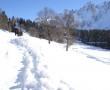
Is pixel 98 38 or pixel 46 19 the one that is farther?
pixel 98 38

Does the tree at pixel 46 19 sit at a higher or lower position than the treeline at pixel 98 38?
higher

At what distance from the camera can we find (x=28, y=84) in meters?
9.57

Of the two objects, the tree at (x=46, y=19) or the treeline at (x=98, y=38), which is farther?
the treeline at (x=98, y=38)

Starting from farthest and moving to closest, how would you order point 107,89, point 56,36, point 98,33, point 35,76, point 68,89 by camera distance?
point 98,33 → point 56,36 → point 35,76 → point 107,89 → point 68,89

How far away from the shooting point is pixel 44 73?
442 inches

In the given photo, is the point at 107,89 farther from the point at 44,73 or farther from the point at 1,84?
the point at 1,84

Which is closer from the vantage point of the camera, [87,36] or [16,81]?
[16,81]

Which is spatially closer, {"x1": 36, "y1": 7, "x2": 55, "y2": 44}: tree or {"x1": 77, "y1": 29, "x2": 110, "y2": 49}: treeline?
{"x1": 36, "y1": 7, "x2": 55, "y2": 44}: tree

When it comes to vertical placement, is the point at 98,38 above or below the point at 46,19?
below

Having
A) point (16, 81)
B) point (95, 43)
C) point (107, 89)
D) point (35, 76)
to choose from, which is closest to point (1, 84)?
point (16, 81)

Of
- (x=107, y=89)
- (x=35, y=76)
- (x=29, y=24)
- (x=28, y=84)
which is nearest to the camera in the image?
(x=28, y=84)

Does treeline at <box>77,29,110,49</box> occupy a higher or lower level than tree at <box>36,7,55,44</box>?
lower

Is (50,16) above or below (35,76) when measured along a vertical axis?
above

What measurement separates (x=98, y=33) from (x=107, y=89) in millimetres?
167812
